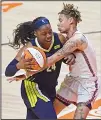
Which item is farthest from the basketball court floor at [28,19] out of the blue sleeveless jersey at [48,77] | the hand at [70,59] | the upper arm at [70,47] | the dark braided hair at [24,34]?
the upper arm at [70,47]

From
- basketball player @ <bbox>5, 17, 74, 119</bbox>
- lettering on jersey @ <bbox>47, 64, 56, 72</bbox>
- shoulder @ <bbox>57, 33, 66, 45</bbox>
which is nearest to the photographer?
basketball player @ <bbox>5, 17, 74, 119</bbox>

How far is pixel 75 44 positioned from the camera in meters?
5.07

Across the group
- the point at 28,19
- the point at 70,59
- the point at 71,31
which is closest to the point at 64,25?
the point at 71,31

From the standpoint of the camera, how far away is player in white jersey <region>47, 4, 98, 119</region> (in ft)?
16.8

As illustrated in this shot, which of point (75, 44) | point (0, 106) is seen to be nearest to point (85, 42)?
point (75, 44)

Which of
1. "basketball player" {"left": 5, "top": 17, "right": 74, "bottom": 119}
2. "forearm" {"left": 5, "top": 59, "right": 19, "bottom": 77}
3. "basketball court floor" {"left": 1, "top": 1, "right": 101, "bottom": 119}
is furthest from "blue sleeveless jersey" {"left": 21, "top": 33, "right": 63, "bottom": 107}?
"basketball court floor" {"left": 1, "top": 1, "right": 101, "bottom": 119}

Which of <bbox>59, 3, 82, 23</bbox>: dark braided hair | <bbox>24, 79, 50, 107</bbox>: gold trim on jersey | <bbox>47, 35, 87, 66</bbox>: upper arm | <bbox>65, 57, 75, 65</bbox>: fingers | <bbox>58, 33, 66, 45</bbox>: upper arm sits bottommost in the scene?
<bbox>24, 79, 50, 107</bbox>: gold trim on jersey

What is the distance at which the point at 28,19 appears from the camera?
40.2 ft

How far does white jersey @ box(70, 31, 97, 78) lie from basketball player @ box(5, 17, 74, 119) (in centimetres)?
11

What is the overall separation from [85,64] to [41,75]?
1.51ft

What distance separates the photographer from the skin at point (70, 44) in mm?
5078

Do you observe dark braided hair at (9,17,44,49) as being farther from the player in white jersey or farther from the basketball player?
the player in white jersey

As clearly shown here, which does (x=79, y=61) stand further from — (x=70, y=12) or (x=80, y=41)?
(x=70, y=12)

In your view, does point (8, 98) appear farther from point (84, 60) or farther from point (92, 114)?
point (84, 60)
